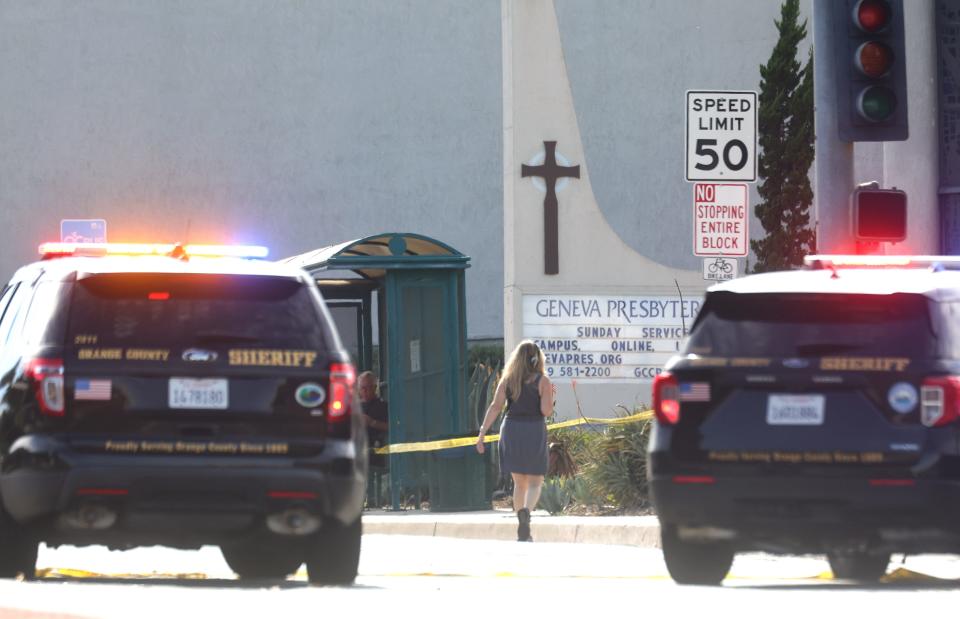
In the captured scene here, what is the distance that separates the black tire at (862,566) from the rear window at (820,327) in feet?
6.54

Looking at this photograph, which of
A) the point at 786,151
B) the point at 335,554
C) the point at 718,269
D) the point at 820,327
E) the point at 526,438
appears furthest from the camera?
the point at 786,151

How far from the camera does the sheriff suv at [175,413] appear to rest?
31.7 feet

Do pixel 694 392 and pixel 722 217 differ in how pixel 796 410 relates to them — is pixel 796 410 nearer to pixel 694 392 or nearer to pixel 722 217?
pixel 694 392

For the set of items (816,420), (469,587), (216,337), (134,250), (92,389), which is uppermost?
(134,250)

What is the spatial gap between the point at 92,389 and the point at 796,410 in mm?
3405

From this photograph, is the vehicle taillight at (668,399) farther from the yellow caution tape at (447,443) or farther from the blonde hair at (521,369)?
the yellow caution tape at (447,443)

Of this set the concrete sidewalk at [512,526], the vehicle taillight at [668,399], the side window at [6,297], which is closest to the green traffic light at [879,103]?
the concrete sidewalk at [512,526]

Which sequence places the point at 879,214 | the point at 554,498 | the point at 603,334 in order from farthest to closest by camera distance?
the point at 603,334
the point at 554,498
the point at 879,214

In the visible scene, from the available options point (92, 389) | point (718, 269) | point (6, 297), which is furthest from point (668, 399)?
point (718, 269)

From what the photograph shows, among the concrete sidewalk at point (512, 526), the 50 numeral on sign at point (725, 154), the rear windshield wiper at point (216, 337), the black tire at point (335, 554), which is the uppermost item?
the 50 numeral on sign at point (725, 154)

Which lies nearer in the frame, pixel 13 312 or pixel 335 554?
pixel 335 554

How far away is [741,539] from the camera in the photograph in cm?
998

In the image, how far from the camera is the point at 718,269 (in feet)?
53.0

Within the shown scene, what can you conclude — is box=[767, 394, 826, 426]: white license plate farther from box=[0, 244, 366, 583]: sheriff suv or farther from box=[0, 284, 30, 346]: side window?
box=[0, 284, 30, 346]: side window
